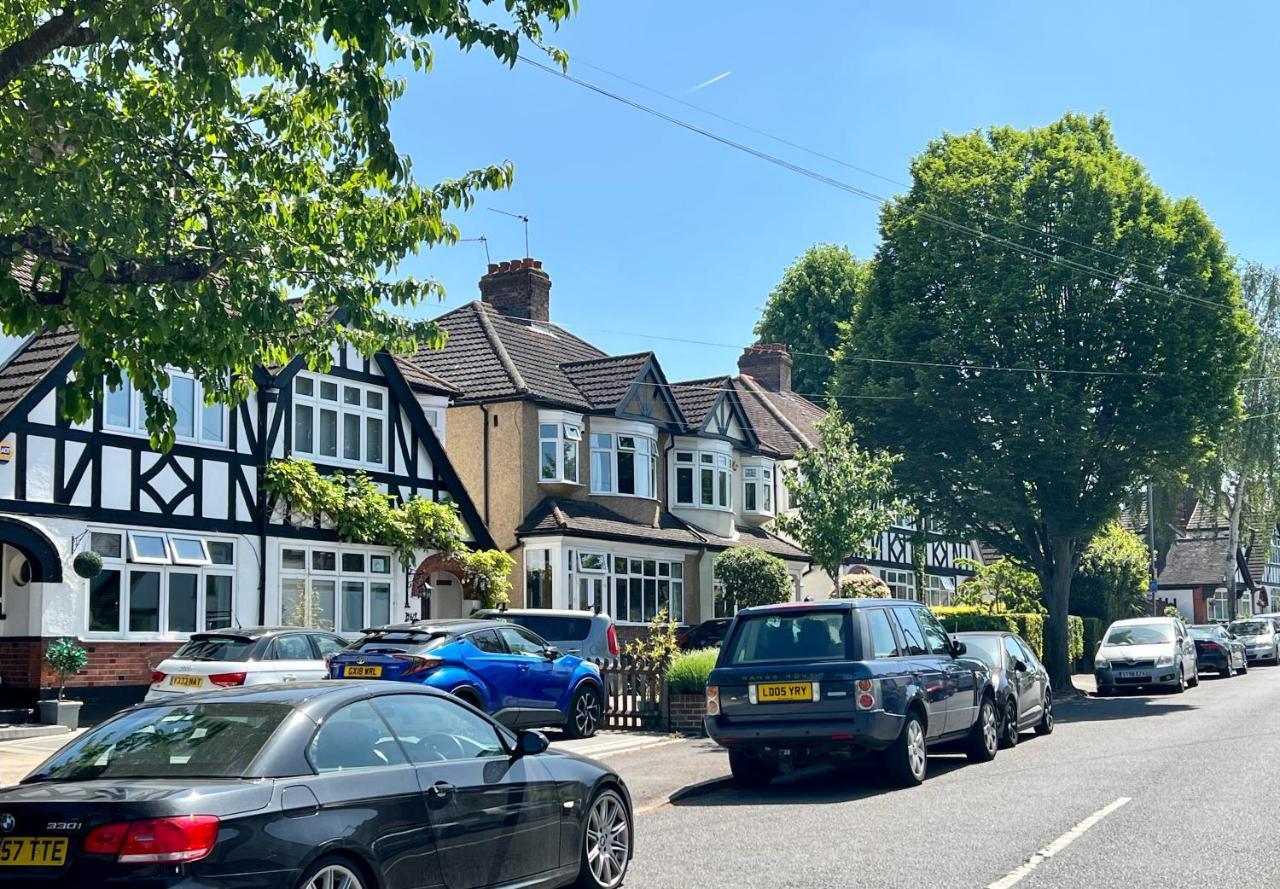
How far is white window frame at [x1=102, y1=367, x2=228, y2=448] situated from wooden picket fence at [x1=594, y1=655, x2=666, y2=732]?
314 inches

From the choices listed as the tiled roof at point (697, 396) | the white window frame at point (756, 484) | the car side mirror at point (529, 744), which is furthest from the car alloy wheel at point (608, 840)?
the white window frame at point (756, 484)

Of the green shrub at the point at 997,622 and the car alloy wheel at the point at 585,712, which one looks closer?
the car alloy wheel at the point at 585,712

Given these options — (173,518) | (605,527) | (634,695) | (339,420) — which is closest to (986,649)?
(634,695)

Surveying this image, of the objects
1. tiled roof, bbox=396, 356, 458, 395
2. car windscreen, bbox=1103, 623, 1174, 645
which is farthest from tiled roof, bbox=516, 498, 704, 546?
car windscreen, bbox=1103, 623, 1174, 645

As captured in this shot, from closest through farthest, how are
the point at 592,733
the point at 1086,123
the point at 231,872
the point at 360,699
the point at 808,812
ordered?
the point at 231,872 < the point at 360,699 < the point at 808,812 < the point at 592,733 < the point at 1086,123

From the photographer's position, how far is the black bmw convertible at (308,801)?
5.79 meters

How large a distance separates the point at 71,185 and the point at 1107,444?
2453 cm

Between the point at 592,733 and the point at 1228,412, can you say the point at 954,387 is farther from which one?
the point at 592,733

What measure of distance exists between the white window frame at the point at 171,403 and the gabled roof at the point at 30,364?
3.21 feet

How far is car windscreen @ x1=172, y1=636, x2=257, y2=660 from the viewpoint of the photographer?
62.6 ft

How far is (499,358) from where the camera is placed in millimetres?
36312

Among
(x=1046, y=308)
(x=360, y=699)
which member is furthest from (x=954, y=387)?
(x=360, y=699)

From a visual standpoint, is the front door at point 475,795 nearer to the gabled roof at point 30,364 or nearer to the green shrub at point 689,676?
the green shrub at point 689,676

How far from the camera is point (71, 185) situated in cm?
1112
